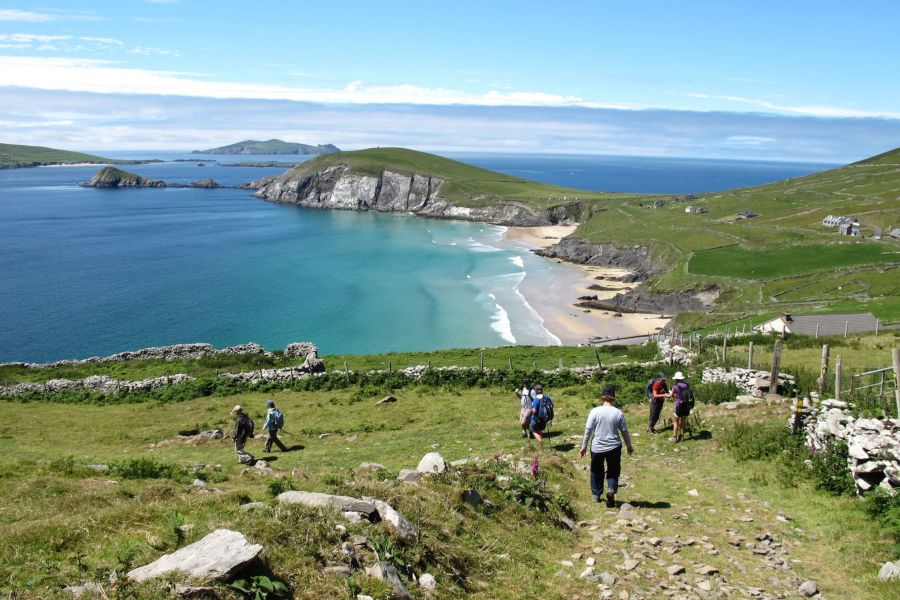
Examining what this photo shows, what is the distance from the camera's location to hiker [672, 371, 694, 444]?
17.2m

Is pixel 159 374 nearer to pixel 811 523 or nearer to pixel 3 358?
pixel 3 358

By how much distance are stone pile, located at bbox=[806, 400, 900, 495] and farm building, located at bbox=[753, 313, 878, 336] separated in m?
30.4

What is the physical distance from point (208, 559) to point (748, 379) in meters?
20.3

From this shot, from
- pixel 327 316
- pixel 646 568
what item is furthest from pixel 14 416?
pixel 327 316

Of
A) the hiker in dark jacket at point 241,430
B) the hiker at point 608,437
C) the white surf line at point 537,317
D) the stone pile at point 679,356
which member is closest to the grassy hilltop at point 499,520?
the hiker at point 608,437

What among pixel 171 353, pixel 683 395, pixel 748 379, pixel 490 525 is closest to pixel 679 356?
pixel 748 379

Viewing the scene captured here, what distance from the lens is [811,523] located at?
11.7m

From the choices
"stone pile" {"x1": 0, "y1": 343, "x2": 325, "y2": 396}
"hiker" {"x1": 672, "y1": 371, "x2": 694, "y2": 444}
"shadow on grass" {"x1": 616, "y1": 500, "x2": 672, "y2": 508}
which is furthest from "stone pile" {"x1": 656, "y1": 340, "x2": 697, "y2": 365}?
"stone pile" {"x1": 0, "y1": 343, "x2": 325, "y2": 396}

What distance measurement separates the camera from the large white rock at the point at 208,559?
698 centimetres

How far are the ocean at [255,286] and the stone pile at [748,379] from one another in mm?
40399

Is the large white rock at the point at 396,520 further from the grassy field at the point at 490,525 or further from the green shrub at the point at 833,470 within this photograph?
the green shrub at the point at 833,470

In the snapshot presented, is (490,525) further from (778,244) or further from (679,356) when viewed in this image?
(778,244)

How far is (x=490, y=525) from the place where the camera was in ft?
34.9

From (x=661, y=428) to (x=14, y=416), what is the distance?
3223 cm
